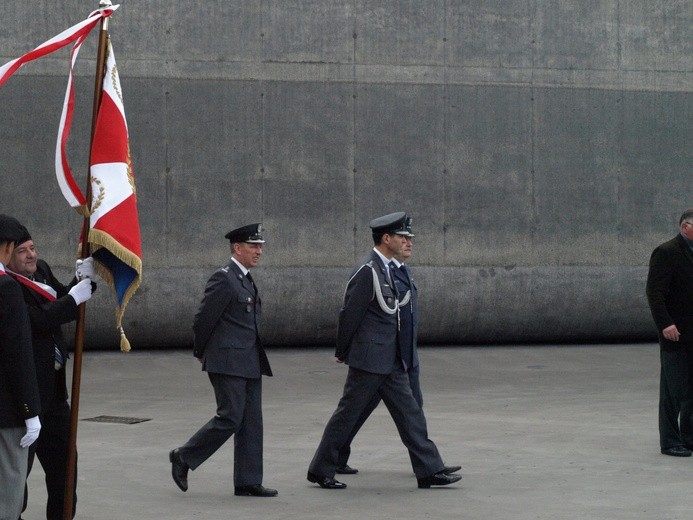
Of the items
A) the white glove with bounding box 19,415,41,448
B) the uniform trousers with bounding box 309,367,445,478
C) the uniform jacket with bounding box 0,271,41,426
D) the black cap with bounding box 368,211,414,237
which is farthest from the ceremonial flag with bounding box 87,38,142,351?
the black cap with bounding box 368,211,414,237

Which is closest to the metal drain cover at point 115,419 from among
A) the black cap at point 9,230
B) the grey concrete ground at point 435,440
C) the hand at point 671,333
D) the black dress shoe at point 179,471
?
the grey concrete ground at point 435,440

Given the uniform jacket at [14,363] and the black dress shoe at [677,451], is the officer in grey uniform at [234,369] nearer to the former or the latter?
the uniform jacket at [14,363]

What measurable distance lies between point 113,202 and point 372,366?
2300mm

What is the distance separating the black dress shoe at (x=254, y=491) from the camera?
7.67m

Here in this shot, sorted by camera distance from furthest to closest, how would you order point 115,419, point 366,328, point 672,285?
point 115,419
point 672,285
point 366,328

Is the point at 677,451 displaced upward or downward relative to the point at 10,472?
downward

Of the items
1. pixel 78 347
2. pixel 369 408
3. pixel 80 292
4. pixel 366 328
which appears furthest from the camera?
pixel 369 408

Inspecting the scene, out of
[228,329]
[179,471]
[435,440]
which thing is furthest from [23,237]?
[435,440]

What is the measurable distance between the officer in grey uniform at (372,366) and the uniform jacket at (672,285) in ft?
7.24

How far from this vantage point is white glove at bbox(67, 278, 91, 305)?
6258 mm

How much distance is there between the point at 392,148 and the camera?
15008 mm

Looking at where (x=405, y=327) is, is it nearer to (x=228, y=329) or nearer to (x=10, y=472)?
(x=228, y=329)

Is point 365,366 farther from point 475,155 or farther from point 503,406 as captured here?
point 475,155

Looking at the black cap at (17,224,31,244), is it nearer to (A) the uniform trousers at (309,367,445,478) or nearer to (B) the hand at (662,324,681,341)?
(A) the uniform trousers at (309,367,445,478)
